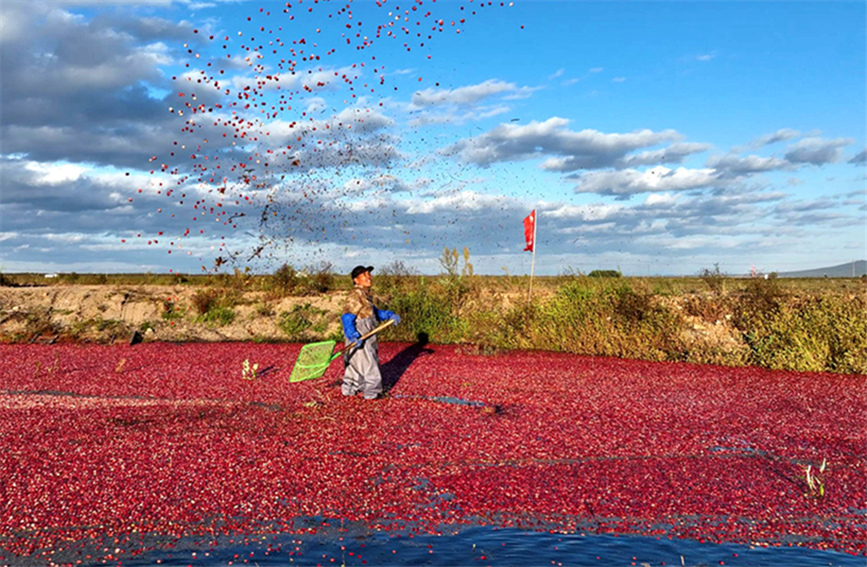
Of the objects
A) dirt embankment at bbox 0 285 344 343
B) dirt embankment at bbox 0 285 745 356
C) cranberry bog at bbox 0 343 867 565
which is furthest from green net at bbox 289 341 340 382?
dirt embankment at bbox 0 285 344 343

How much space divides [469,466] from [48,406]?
6.26 meters

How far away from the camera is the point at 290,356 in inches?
569

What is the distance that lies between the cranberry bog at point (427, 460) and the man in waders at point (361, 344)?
46 cm

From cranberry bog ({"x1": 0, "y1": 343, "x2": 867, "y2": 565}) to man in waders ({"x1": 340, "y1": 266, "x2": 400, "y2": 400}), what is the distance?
1.52ft

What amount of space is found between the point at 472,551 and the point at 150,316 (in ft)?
50.7

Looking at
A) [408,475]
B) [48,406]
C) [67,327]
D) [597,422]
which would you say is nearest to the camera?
[408,475]

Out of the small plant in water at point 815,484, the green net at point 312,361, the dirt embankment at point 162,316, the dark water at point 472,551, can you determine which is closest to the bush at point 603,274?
the dirt embankment at point 162,316

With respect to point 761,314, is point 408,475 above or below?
below

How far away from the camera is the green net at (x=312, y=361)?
10922 mm

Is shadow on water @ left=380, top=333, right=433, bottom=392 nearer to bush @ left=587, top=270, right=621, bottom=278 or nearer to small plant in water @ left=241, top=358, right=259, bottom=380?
small plant in water @ left=241, top=358, right=259, bottom=380

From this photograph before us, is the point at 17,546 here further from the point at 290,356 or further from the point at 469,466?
the point at 290,356

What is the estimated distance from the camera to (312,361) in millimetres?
11094

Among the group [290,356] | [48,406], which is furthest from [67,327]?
[48,406]

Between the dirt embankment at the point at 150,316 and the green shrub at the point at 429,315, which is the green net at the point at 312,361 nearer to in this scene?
the green shrub at the point at 429,315
